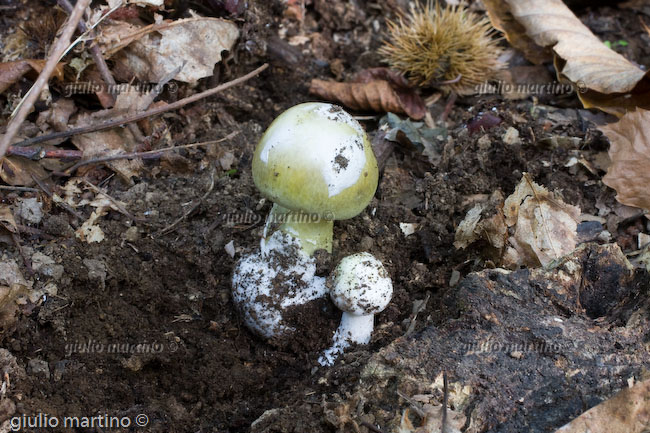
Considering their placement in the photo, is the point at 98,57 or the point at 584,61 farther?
the point at 584,61

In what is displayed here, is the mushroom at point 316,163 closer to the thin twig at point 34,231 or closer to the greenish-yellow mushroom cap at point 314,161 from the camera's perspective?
the greenish-yellow mushroom cap at point 314,161

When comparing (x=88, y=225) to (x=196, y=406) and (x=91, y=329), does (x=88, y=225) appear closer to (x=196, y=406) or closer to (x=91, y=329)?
(x=91, y=329)

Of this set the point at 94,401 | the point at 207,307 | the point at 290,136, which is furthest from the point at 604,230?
the point at 94,401

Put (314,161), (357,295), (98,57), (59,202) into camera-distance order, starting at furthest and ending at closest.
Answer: (98,57)
(59,202)
(357,295)
(314,161)

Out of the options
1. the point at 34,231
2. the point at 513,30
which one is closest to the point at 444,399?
the point at 34,231

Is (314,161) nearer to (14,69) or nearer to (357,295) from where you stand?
(357,295)

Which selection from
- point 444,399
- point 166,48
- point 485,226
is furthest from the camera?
point 166,48
